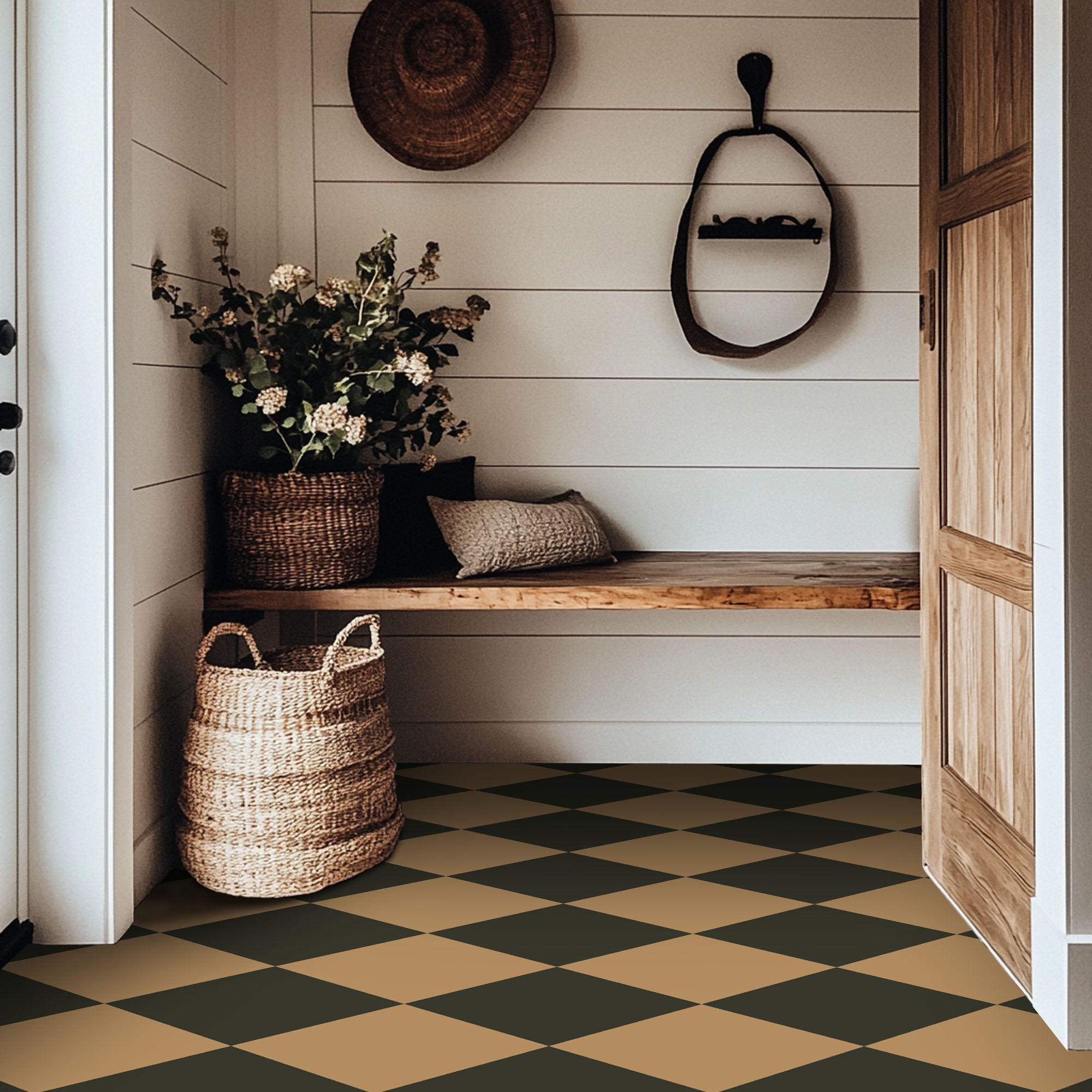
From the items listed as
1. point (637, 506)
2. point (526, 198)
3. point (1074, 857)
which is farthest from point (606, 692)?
point (1074, 857)

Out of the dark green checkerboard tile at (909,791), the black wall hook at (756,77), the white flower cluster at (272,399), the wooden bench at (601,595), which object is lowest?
the dark green checkerboard tile at (909,791)

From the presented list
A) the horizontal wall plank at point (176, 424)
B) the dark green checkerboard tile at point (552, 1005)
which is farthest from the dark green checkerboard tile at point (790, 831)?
the horizontal wall plank at point (176, 424)

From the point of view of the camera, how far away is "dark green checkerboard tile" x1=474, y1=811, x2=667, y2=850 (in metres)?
3.29

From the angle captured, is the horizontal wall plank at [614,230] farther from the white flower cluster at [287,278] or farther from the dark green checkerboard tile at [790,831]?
the dark green checkerboard tile at [790,831]

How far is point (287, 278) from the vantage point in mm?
3254

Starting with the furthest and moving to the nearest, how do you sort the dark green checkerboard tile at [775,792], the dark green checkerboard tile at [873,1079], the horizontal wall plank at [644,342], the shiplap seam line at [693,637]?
the shiplap seam line at [693,637] → the horizontal wall plank at [644,342] → the dark green checkerboard tile at [775,792] → the dark green checkerboard tile at [873,1079]

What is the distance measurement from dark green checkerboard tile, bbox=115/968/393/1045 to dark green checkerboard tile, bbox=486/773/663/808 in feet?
4.10

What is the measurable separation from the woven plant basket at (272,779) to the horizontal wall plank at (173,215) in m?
0.86

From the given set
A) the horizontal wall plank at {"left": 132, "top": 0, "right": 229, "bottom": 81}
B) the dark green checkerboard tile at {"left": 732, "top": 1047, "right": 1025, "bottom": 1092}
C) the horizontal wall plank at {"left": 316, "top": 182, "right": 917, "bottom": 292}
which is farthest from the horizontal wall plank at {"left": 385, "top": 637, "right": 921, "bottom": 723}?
the dark green checkerboard tile at {"left": 732, "top": 1047, "right": 1025, "bottom": 1092}

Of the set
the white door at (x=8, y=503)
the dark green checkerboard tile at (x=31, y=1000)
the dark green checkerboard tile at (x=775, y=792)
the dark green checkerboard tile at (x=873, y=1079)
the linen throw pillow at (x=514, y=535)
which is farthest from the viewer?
the dark green checkerboard tile at (x=775, y=792)

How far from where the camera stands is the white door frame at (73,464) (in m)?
2.59

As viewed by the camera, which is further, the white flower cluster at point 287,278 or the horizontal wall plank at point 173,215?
the white flower cluster at point 287,278

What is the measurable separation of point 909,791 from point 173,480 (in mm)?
2123

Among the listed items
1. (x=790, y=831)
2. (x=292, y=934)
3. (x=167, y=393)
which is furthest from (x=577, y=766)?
(x=167, y=393)
